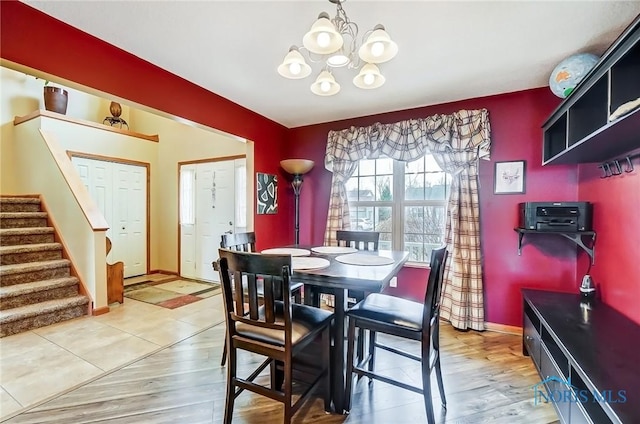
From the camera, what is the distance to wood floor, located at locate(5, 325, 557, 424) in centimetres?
171

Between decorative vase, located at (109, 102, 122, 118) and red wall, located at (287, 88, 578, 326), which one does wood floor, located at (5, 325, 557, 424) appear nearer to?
red wall, located at (287, 88, 578, 326)

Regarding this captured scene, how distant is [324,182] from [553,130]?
2.37 metres

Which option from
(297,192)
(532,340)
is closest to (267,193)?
(297,192)

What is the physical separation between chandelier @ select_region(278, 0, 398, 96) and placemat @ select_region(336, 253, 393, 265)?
3.63 ft

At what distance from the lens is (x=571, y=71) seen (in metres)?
2.13

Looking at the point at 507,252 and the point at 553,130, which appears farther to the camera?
the point at 507,252

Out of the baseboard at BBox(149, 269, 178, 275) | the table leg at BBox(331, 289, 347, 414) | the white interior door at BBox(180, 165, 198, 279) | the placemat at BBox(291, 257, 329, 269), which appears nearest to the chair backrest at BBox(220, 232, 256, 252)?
the placemat at BBox(291, 257, 329, 269)

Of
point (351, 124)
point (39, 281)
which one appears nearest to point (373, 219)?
point (351, 124)

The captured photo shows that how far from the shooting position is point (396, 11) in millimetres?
1722

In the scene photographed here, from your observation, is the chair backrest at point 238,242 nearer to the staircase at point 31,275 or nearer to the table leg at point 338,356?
the table leg at point 338,356

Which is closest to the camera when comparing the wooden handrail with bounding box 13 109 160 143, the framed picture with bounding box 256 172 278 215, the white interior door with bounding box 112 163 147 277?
the framed picture with bounding box 256 172 278 215

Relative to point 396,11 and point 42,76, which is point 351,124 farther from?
point 42,76

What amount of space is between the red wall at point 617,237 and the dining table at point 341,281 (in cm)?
136

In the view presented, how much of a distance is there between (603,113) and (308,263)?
2.06m
